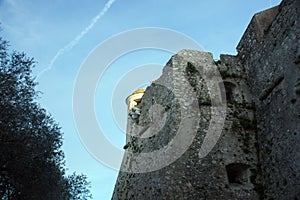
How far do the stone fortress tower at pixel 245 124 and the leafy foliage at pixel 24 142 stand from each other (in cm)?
348

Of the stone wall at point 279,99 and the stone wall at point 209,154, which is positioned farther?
the stone wall at point 209,154

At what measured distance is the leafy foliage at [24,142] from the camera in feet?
35.1

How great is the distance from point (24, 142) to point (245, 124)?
7932 mm

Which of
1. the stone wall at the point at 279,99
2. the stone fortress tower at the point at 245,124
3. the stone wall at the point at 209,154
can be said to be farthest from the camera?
the stone wall at the point at 209,154

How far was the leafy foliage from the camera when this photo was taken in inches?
421

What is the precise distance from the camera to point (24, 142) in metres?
11.1

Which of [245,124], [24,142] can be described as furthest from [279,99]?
[24,142]

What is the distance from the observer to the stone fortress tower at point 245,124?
9492 millimetres

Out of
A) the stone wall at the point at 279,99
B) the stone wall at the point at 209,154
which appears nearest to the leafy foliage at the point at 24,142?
the stone wall at the point at 209,154

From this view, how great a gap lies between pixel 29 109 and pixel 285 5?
31.6 ft

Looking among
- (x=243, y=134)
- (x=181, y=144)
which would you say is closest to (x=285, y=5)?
(x=243, y=134)

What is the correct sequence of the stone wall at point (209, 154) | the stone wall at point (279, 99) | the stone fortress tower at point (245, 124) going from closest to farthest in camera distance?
the stone wall at point (279, 99), the stone fortress tower at point (245, 124), the stone wall at point (209, 154)

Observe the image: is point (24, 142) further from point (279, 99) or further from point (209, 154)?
point (279, 99)

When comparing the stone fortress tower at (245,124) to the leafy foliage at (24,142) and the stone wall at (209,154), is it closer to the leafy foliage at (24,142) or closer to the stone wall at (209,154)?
the stone wall at (209,154)
